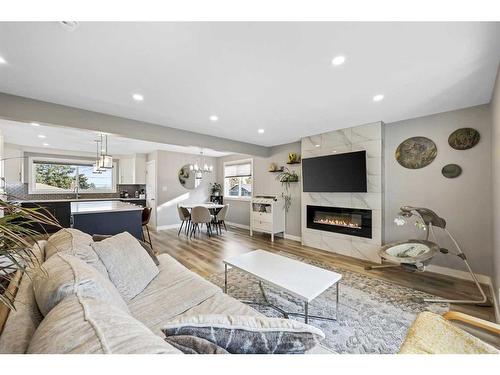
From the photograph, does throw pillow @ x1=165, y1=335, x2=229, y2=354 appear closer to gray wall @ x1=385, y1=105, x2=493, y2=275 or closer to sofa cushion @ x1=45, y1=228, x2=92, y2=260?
sofa cushion @ x1=45, y1=228, x2=92, y2=260

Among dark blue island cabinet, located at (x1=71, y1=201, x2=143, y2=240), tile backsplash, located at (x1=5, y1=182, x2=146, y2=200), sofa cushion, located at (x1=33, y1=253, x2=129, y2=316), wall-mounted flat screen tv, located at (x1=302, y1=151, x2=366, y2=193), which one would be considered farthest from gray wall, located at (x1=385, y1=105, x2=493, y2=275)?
tile backsplash, located at (x1=5, y1=182, x2=146, y2=200)

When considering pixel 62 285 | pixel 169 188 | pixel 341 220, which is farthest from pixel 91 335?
pixel 169 188

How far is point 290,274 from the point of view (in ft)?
6.38

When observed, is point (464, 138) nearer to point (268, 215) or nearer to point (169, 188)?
point (268, 215)

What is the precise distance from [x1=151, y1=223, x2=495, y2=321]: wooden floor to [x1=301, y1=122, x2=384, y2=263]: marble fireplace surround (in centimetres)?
20

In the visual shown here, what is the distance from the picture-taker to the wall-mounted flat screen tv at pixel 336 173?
11.6ft

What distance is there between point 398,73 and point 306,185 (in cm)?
260

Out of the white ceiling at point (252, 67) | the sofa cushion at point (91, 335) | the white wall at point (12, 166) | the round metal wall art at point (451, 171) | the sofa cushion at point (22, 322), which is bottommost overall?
the sofa cushion at point (22, 322)

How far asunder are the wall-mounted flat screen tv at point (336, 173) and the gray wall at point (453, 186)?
467mm

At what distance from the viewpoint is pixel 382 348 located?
1590mm

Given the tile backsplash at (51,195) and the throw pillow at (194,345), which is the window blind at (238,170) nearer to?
the tile backsplash at (51,195)

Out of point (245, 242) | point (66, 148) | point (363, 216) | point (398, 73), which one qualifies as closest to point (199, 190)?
point (245, 242)

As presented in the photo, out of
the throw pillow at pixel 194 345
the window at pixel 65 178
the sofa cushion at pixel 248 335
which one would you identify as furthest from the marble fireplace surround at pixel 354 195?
the window at pixel 65 178

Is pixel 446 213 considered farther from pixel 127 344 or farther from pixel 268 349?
pixel 127 344
